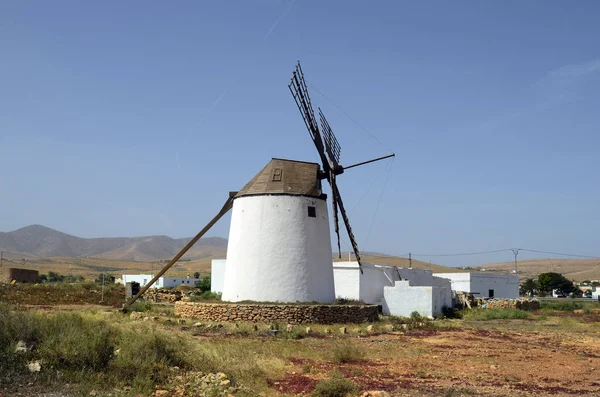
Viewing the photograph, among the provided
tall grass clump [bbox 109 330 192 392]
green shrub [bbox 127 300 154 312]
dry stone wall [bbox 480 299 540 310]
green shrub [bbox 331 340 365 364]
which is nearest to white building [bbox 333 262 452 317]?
dry stone wall [bbox 480 299 540 310]

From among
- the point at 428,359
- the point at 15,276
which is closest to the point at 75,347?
the point at 428,359

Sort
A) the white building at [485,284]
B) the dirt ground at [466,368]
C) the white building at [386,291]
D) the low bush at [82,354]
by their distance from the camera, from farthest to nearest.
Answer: the white building at [485,284], the white building at [386,291], the dirt ground at [466,368], the low bush at [82,354]

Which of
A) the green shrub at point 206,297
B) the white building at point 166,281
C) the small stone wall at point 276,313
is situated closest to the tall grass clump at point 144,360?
the small stone wall at point 276,313

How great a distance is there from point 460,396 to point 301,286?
488 inches

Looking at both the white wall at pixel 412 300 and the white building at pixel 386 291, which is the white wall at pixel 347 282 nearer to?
the white building at pixel 386 291

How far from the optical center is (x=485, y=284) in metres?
38.5

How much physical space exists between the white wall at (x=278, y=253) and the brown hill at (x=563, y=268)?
86633 millimetres

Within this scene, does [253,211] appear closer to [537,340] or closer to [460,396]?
[537,340]

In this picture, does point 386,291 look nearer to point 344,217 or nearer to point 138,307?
point 344,217

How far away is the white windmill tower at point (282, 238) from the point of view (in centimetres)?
2041

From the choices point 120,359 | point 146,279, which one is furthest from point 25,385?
point 146,279

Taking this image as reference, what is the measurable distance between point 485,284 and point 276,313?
23.8 meters

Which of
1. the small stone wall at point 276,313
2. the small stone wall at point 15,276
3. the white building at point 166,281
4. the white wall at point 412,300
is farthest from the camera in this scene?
the white building at point 166,281

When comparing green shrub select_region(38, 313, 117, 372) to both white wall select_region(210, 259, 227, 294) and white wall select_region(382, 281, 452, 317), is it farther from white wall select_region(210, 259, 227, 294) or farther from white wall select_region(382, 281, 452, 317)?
white wall select_region(210, 259, 227, 294)
